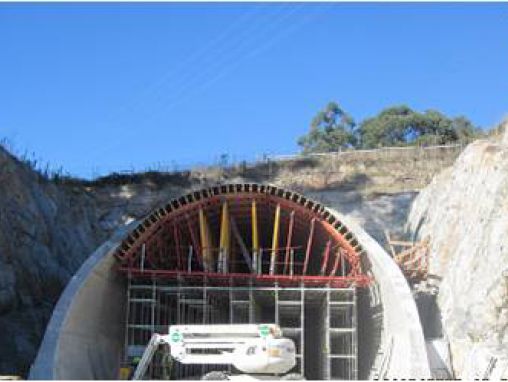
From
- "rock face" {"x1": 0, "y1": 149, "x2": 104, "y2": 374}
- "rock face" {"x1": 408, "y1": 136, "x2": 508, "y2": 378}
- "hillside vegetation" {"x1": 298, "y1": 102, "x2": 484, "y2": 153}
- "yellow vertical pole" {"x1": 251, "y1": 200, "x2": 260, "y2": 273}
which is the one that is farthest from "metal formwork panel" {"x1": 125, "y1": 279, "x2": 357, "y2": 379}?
"hillside vegetation" {"x1": 298, "y1": 102, "x2": 484, "y2": 153}

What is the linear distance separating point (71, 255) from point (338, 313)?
13.7 meters

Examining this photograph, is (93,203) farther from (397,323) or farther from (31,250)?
(397,323)

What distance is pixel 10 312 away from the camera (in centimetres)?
3164

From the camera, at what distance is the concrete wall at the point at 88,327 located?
25906 mm

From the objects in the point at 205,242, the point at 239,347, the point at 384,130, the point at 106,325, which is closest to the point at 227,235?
the point at 205,242

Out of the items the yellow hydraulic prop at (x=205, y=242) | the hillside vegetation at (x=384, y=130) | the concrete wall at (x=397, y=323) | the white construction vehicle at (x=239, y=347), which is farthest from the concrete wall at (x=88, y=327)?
the hillside vegetation at (x=384, y=130)

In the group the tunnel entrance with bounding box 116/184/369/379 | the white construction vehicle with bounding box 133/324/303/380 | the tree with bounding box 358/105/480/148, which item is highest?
the tree with bounding box 358/105/480/148

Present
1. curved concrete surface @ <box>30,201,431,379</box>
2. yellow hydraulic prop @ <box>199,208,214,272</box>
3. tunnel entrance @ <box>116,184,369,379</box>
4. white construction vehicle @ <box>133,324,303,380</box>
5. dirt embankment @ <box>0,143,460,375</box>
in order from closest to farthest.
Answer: white construction vehicle @ <box>133,324,303,380</box>, curved concrete surface @ <box>30,201,431,379</box>, tunnel entrance @ <box>116,184,369,379</box>, dirt embankment @ <box>0,143,460,375</box>, yellow hydraulic prop @ <box>199,208,214,272</box>

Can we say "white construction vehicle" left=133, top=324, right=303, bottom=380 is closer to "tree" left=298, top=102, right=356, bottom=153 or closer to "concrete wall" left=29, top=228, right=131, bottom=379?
"concrete wall" left=29, top=228, right=131, bottom=379

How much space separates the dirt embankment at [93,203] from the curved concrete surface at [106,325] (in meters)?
2.93

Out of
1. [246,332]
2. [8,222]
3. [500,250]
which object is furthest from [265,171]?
[246,332]

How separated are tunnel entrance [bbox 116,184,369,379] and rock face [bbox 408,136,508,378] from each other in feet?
12.4

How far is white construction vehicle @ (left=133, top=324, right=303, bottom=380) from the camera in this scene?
20.6m

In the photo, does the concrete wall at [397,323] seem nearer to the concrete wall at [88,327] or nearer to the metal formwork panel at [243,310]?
the metal formwork panel at [243,310]
